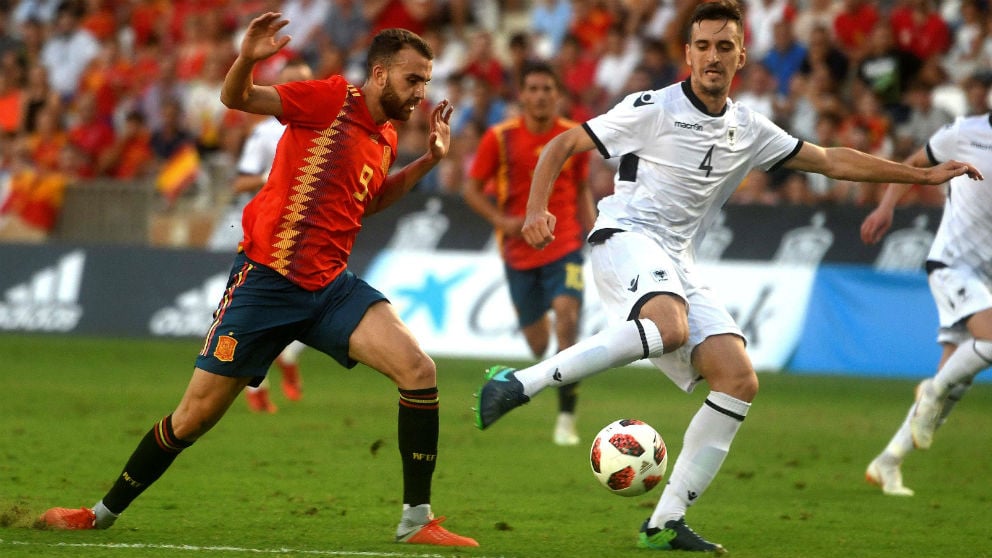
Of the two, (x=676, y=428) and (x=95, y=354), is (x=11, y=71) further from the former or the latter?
(x=676, y=428)

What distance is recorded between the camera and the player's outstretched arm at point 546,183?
20.9 ft

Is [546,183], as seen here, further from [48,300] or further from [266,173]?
[48,300]

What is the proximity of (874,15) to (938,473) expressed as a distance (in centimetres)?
998

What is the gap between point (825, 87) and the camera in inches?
688

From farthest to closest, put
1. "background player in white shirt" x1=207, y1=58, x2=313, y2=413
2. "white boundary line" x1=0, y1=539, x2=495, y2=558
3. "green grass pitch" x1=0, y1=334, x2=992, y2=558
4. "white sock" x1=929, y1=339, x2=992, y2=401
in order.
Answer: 1. "background player in white shirt" x1=207, y1=58, x2=313, y2=413
2. "white sock" x1=929, y1=339, x2=992, y2=401
3. "green grass pitch" x1=0, y1=334, x2=992, y2=558
4. "white boundary line" x1=0, y1=539, x2=495, y2=558

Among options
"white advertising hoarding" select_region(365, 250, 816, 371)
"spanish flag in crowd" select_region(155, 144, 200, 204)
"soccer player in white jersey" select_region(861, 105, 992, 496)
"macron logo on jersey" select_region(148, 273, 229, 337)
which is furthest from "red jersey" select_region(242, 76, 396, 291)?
"spanish flag in crowd" select_region(155, 144, 200, 204)

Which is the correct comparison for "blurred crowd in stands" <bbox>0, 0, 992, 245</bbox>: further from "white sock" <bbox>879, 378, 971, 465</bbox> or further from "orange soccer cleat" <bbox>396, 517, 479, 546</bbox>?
"orange soccer cleat" <bbox>396, 517, 479, 546</bbox>

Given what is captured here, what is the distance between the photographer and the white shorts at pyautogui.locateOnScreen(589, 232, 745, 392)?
6562 millimetres

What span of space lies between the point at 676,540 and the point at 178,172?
14.5 m

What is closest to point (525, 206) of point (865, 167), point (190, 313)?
point (865, 167)

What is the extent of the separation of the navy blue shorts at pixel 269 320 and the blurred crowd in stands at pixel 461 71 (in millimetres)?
10043

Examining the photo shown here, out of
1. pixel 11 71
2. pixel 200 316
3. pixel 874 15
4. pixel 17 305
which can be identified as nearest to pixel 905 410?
pixel 874 15

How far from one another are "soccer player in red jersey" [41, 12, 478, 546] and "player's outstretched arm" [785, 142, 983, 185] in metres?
1.89

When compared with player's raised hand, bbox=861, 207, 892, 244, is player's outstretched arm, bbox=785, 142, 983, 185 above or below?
above
